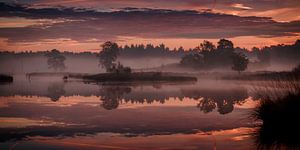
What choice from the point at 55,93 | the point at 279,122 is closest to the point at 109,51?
the point at 55,93

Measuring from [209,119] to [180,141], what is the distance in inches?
307

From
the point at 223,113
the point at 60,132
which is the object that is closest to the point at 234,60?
the point at 223,113

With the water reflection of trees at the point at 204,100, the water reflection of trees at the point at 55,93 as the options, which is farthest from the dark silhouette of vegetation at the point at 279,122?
the water reflection of trees at the point at 55,93

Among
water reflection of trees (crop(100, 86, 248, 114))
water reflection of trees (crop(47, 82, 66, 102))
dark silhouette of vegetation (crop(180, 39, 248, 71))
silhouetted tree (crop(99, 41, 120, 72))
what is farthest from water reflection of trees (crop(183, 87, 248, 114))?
silhouetted tree (crop(99, 41, 120, 72))

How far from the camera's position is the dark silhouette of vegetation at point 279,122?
616 inches

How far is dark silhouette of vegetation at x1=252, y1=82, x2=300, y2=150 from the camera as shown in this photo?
15656 millimetres

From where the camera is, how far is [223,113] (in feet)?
89.2

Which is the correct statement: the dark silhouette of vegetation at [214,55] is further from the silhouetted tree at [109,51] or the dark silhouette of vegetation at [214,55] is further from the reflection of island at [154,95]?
the reflection of island at [154,95]

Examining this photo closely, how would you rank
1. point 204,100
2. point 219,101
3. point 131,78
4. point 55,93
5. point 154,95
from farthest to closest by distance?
point 131,78
point 55,93
point 154,95
point 204,100
point 219,101

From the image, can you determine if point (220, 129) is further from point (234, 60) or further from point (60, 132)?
point (234, 60)

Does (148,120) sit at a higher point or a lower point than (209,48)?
lower

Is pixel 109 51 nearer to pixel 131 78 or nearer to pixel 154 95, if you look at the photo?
pixel 131 78

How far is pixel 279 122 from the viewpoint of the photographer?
1811 cm

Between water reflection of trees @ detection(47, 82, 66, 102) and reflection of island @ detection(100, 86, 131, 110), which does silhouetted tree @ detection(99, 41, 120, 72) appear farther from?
reflection of island @ detection(100, 86, 131, 110)
